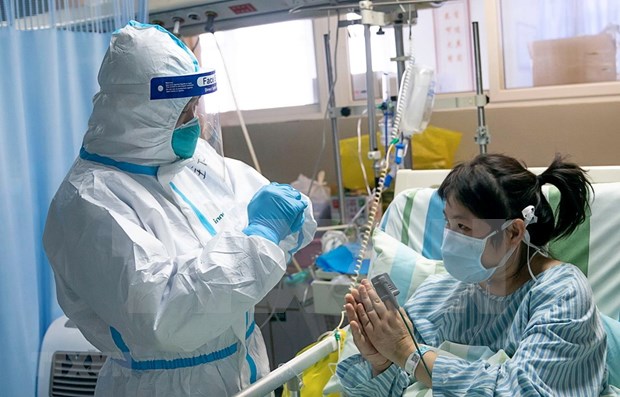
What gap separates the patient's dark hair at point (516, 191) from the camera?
1.25 m

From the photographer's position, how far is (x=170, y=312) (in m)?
1.29

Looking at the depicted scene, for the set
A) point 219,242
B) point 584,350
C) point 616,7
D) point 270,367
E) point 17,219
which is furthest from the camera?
point 616,7

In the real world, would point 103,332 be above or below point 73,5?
below

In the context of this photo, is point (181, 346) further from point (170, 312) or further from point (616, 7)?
point (616, 7)

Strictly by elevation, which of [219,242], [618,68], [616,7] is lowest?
[219,242]

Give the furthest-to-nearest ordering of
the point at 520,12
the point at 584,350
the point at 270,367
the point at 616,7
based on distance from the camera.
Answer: the point at 520,12
the point at 616,7
the point at 270,367
the point at 584,350

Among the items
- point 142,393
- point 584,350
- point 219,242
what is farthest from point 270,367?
point 584,350

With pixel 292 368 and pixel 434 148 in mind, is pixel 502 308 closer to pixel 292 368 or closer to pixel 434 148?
pixel 292 368

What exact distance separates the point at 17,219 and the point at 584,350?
1446 millimetres

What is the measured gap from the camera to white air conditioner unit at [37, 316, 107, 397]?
6.54 ft

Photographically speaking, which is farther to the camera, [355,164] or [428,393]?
[355,164]

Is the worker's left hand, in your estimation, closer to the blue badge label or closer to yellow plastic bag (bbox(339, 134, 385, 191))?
the blue badge label

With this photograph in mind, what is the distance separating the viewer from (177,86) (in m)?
1.40

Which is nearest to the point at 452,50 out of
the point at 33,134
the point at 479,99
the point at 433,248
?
the point at 479,99
